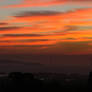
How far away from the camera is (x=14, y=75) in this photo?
140000 mm

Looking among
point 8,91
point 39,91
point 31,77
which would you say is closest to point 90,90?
point 39,91

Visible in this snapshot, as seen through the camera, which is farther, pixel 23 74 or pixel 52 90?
pixel 23 74

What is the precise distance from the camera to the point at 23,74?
144000 millimetres

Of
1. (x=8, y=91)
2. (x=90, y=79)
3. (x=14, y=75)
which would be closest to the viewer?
(x=8, y=91)

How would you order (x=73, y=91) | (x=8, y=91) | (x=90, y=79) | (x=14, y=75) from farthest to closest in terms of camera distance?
(x=14, y=75), (x=90, y=79), (x=73, y=91), (x=8, y=91)

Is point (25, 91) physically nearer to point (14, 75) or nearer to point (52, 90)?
point (52, 90)

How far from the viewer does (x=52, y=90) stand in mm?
92438

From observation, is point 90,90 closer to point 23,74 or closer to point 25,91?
point 25,91

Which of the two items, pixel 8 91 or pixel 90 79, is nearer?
pixel 8 91

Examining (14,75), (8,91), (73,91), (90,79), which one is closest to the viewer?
(8,91)

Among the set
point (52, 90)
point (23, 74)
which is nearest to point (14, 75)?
point (23, 74)

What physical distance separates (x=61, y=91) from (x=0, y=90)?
12.6m

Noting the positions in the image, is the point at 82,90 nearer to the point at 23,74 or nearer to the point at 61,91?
the point at 61,91

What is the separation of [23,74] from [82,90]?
54.4 m
